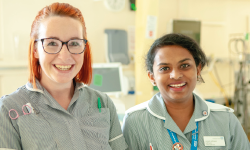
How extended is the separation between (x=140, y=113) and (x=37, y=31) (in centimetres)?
73

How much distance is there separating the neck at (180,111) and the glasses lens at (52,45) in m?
0.72

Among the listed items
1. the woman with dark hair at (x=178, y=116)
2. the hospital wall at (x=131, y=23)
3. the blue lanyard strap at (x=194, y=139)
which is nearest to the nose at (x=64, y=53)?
the woman with dark hair at (x=178, y=116)

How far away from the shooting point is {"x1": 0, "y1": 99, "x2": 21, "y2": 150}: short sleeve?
0.86 metres

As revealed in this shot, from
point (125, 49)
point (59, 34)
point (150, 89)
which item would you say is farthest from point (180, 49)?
point (125, 49)

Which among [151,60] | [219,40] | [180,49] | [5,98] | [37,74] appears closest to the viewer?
[5,98]

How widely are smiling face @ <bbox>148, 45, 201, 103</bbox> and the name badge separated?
0.84ft

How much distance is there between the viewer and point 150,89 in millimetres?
2771

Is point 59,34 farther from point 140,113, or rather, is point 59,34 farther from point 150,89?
point 150,89

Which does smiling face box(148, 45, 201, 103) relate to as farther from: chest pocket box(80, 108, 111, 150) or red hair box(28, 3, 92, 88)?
red hair box(28, 3, 92, 88)

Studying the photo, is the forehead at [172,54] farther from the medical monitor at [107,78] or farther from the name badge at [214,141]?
the medical monitor at [107,78]

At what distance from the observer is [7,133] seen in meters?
0.88

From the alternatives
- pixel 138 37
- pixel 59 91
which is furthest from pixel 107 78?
pixel 59 91

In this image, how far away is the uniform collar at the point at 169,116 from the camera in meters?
1.24

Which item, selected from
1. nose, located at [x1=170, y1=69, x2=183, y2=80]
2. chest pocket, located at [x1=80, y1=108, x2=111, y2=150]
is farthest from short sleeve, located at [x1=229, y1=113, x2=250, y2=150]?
chest pocket, located at [x1=80, y1=108, x2=111, y2=150]
